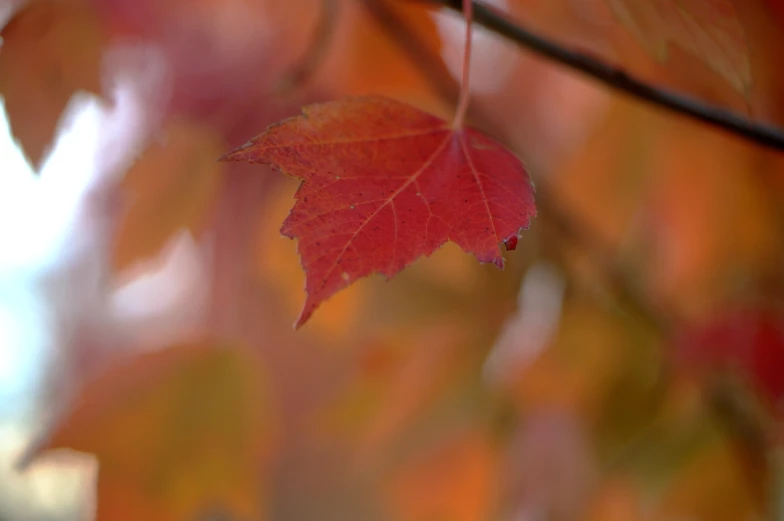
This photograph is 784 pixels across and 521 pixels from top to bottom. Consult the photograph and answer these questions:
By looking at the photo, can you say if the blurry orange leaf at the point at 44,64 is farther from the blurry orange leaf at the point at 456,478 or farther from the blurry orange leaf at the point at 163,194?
the blurry orange leaf at the point at 456,478

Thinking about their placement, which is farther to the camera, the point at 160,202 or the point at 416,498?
the point at 416,498

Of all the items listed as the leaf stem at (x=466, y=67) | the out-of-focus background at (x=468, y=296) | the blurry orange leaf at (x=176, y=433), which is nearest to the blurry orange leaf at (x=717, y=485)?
the out-of-focus background at (x=468, y=296)

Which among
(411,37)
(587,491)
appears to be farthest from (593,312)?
(411,37)

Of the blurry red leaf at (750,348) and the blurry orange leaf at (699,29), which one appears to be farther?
the blurry red leaf at (750,348)

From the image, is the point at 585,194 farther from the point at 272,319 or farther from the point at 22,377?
the point at 22,377

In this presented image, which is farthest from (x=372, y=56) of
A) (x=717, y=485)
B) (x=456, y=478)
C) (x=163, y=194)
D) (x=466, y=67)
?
(x=717, y=485)

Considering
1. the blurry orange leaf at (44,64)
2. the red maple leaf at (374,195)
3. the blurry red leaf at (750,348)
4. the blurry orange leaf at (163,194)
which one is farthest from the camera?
the blurry red leaf at (750,348)

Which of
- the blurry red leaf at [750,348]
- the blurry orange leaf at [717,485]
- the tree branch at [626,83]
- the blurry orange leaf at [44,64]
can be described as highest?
the blurry orange leaf at [44,64]
